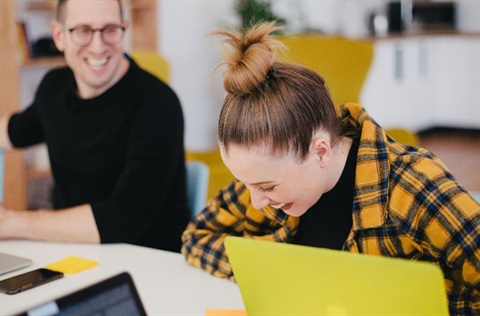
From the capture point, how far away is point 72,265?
164 centimetres

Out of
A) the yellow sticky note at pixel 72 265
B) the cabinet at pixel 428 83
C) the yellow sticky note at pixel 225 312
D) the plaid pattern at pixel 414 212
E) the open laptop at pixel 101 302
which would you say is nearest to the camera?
the open laptop at pixel 101 302

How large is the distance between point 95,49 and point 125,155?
13.0 inches

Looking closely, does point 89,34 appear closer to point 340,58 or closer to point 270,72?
point 270,72

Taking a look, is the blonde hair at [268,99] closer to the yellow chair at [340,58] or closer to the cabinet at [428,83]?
the yellow chair at [340,58]

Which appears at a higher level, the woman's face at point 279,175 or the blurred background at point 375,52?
the woman's face at point 279,175

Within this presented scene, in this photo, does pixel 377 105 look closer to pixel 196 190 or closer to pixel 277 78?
pixel 196 190

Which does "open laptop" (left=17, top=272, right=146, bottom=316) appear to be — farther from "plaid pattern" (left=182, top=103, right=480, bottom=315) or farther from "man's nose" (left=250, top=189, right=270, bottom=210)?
"plaid pattern" (left=182, top=103, right=480, bottom=315)

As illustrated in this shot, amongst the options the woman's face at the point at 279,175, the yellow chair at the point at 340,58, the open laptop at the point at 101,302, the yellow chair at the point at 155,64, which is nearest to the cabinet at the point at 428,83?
the yellow chair at the point at 340,58

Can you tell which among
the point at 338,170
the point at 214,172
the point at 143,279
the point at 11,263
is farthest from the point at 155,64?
the point at 338,170

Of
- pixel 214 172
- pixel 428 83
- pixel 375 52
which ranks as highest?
pixel 375 52

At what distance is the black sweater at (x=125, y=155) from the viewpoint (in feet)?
6.27

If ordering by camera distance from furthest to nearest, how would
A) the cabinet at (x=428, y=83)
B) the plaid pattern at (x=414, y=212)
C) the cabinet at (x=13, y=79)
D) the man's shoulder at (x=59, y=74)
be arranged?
the cabinet at (x=428, y=83)
the cabinet at (x=13, y=79)
the man's shoulder at (x=59, y=74)
the plaid pattern at (x=414, y=212)

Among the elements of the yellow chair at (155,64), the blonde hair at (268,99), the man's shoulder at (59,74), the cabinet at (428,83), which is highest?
the blonde hair at (268,99)

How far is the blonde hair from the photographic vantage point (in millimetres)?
1270
